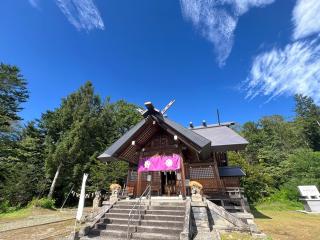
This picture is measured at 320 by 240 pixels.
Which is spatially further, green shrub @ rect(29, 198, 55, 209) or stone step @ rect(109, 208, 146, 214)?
green shrub @ rect(29, 198, 55, 209)

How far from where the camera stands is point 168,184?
44.6 feet

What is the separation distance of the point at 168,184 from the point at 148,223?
5.59 metres

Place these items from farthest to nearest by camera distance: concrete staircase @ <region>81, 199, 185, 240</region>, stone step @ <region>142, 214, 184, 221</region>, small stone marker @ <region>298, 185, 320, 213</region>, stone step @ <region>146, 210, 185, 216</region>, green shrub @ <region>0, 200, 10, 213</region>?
green shrub @ <region>0, 200, 10, 213</region>, small stone marker @ <region>298, 185, 320, 213</region>, stone step @ <region>146, 210, 185, 216</region>, stone step @ <region>142, 214, 184, 221</region>, concrete staircase @ <region>81, 199, 185, 240</region>

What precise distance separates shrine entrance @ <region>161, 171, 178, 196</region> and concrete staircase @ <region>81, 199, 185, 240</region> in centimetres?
A: 382

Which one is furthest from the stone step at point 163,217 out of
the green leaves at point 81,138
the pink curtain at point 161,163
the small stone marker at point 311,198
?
the small stone marker at point 311,198

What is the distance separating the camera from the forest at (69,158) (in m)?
21.8

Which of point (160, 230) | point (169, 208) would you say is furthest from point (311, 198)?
point (160, 230)

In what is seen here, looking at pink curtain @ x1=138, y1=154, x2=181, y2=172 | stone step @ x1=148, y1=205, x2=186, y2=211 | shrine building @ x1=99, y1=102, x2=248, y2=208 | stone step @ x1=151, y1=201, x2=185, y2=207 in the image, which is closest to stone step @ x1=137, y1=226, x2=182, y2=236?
stone step @ x1=148, y1=205, x2=186, y2=211

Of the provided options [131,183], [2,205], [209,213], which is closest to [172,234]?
[209,213]

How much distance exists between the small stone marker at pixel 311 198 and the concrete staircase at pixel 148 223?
1534 centimetres

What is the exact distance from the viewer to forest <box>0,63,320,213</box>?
21.8m

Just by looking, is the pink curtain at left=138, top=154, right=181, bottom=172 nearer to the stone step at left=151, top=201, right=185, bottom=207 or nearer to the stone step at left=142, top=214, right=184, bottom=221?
the stone step at left=151, top=201, right=185, bottom=207

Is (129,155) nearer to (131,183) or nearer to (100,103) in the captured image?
(131,183)

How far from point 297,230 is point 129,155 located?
33.7ft
